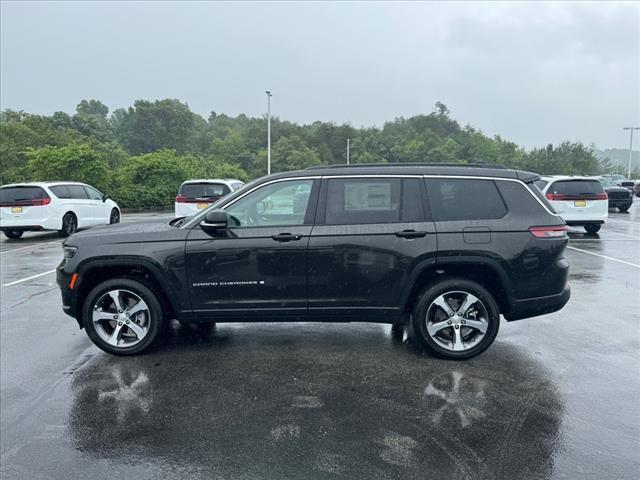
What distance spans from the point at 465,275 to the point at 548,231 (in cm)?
89

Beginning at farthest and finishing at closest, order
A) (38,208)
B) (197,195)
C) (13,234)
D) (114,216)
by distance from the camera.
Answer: (114,216) → (13,234) → (197,195) → (38,208)

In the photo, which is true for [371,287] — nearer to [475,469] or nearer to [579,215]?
[475,469]

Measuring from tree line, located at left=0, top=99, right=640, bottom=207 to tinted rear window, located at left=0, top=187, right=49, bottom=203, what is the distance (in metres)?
12.3

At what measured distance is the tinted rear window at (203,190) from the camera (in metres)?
14.9

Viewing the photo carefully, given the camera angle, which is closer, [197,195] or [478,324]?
[478,324]

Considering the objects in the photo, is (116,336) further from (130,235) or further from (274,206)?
(274,206)

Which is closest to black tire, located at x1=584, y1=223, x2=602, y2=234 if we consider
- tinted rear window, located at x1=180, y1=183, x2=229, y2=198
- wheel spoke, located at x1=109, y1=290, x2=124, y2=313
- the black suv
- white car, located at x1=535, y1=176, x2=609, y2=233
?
white car, located at x1=535, y1=176, x2=609, y2=233

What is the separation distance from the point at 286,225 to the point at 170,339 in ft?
6.37

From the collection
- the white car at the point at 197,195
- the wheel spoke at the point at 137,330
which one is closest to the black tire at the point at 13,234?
the white car at the point at 197,195

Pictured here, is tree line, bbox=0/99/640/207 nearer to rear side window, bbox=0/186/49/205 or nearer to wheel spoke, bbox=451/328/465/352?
rear side window, bbox=0/186/49/205

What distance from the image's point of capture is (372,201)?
16.4ft

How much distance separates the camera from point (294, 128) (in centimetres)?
9225

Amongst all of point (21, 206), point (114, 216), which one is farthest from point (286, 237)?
point (114, 216)

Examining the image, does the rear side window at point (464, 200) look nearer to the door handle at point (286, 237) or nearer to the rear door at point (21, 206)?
the door handle at point (286, 237)
